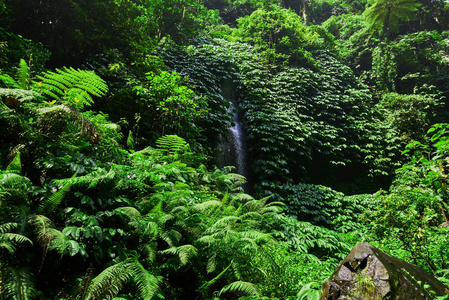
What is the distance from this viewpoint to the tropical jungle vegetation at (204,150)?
A: 6.26 feet

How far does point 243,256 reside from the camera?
2244 mm

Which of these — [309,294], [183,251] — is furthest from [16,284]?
[309,294]

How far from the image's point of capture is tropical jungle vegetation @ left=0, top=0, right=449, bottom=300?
191 centimetres

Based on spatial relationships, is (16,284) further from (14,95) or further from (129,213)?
(14,95)

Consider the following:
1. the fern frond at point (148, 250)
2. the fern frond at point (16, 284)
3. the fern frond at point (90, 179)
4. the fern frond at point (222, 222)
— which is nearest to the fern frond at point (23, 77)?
the fern frond at point (90, 179)

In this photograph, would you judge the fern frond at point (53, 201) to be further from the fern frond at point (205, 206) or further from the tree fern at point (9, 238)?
the fern frond at point (205, 206)

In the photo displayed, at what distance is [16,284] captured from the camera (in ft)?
4.48

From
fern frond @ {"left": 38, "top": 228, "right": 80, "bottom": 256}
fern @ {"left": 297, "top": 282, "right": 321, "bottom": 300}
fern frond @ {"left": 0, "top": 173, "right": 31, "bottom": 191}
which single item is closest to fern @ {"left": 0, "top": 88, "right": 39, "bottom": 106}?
fern frond @ {"left": 0, "top": 173, "right": 31, "bottom": 191}

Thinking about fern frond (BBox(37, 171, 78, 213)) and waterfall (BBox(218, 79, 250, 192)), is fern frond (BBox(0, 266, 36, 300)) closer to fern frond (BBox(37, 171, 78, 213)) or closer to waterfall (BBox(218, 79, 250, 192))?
fern frond (BBox(37, 171, 78, 213))

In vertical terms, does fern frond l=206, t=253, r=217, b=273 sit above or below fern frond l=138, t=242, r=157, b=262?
below

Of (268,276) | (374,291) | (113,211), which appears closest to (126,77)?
(113,211)

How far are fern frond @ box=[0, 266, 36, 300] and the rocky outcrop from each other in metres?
2.09

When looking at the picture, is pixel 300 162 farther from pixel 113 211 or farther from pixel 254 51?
pixel 113 211

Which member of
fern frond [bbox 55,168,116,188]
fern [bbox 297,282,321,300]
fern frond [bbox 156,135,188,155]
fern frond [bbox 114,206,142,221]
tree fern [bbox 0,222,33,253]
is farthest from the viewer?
fern frond [bbox 156,135,188,155]
